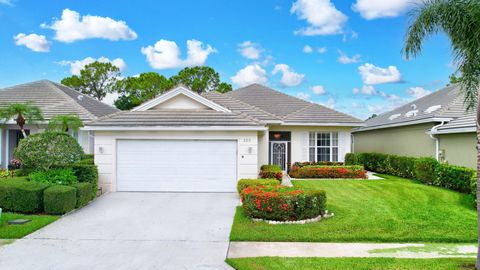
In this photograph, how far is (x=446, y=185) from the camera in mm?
14922

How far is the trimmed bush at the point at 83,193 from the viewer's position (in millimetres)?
11133

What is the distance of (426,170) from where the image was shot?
16547 millimetres

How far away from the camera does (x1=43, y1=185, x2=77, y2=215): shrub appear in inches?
401

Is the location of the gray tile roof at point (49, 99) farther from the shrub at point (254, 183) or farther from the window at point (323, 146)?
the window at point (323, 146)

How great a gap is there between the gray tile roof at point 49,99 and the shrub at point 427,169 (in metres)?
17.4

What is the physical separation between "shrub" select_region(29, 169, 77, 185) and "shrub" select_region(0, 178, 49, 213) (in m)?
0.97

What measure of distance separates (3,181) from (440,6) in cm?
1267

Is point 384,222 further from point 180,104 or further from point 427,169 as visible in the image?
point 180,104

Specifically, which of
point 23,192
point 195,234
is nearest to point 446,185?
point 195,234

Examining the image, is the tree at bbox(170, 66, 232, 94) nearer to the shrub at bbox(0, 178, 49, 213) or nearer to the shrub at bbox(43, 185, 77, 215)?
the shrub at bbox(0, 178, 49, 213)

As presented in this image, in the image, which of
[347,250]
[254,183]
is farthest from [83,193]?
[347,250]

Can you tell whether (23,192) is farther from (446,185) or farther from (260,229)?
(446,185)

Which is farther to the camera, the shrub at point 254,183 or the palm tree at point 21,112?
the palm tree at point 21,112

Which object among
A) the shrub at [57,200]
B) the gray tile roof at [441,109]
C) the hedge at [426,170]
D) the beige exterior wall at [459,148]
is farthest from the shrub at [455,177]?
the shrub at [57,200]
